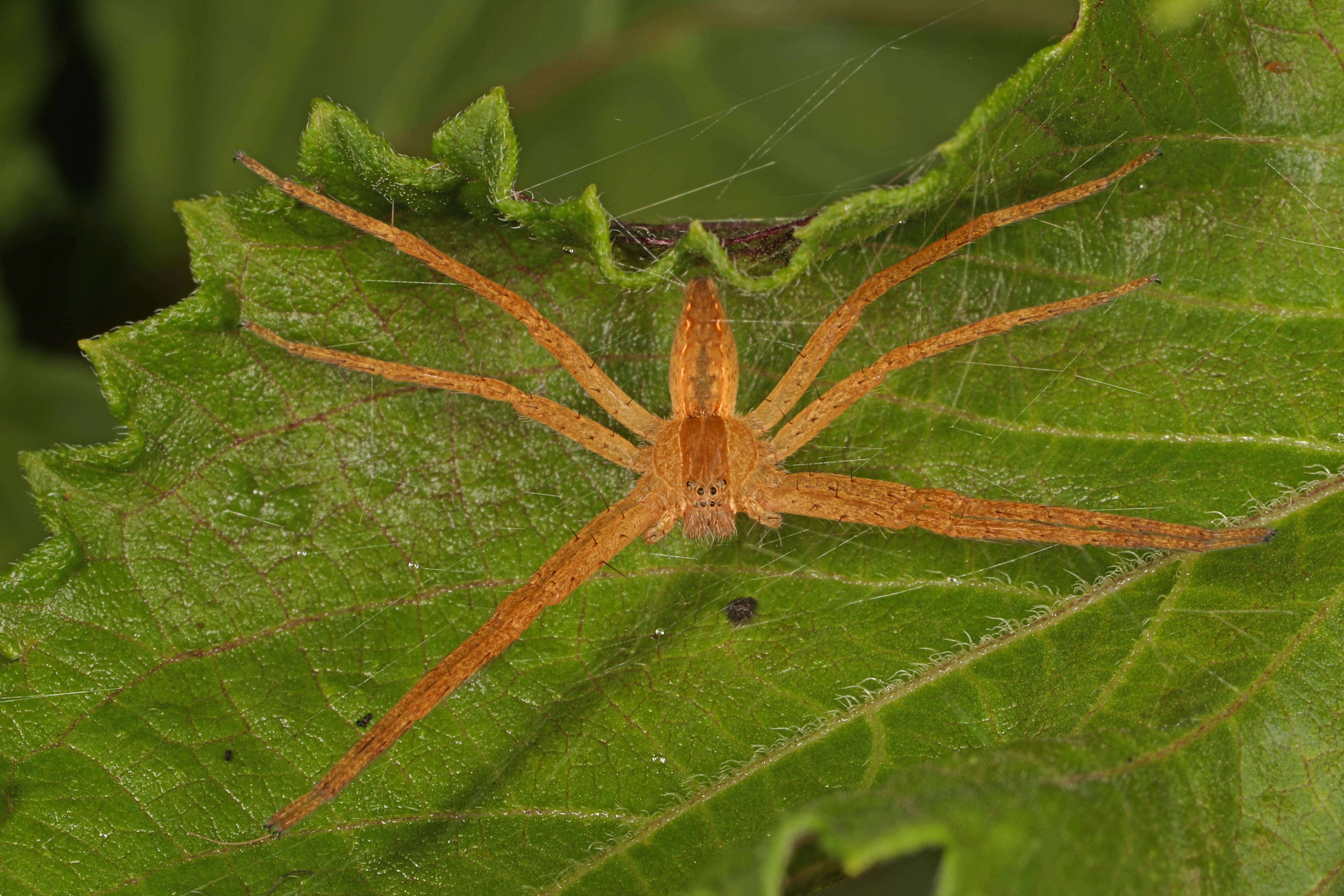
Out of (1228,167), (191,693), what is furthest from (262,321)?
(1228,167)

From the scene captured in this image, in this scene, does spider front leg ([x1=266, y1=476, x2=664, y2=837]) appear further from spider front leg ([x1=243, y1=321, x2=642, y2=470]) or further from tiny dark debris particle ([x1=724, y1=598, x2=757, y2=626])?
tiny dark debris particle ([x1=724, y1=598, x2=757, y2=626])

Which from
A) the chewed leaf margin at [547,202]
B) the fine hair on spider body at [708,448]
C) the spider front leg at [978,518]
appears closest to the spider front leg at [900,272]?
the fine hair on spider body at [708,448]

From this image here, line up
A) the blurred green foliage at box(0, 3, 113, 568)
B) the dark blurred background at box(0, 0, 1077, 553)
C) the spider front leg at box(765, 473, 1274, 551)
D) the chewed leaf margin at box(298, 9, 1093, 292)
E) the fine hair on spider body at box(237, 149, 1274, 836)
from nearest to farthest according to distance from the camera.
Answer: the chewed leaf margin at box(298, 9, 1093, 292) → the spider front leg at box(765, 473, 1274, 551) → the fine hair on spider body at box(237, 149, 1274, 836) → the blurred green foliage at box(0, 3, 113, 568) → the dark blurred background at box(0, 0, 1077, 553)

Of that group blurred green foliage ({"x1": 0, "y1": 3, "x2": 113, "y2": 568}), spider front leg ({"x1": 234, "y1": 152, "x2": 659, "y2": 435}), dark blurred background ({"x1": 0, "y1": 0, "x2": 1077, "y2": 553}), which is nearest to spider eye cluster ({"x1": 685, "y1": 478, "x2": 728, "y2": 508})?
spider front leg ({"x1": 234, "y1": 152, "x2": 659, "y2": 435})

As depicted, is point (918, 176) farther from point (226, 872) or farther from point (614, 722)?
point (226, 872)

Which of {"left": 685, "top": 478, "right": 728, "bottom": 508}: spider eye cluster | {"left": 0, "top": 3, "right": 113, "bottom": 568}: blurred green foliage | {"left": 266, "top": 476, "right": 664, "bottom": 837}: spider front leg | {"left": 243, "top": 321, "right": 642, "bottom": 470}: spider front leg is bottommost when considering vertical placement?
{"left": 266, "top": 476, "right": 664, "bottom": 837}: spider front leg

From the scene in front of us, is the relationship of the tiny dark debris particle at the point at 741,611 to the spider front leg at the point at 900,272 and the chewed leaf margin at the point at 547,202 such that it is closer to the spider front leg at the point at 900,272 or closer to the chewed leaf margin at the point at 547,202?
the spider front leg at the point at 900,272

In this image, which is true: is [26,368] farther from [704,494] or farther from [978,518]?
[978,518]
